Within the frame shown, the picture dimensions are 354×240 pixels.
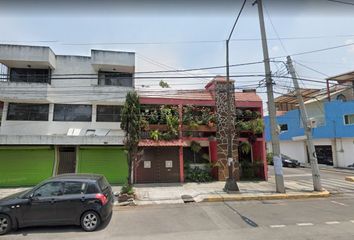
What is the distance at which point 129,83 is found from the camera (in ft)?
63.3

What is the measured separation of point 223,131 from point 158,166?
204 inches

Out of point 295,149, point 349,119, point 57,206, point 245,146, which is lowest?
point 57,206

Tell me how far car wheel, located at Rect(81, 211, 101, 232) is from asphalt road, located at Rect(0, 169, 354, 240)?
0.75 feet

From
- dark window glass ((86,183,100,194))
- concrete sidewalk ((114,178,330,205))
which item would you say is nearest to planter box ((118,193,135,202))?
concrete sidewalk ((114,178,330,205))

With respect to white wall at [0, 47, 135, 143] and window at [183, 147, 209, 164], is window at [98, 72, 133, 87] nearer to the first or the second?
white wall at [0, 47, 135, 143]

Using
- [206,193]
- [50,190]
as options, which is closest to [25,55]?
[50,190]

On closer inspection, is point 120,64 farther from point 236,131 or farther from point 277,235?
point 277,235

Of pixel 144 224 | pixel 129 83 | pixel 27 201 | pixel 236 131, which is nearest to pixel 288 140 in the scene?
pixel 236 131

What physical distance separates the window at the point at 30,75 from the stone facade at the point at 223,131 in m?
12.2

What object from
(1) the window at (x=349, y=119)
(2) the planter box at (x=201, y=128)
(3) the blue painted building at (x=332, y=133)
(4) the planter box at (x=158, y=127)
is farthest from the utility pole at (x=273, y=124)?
(1) the window at (x=349, y=119)

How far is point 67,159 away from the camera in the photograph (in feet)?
56.3

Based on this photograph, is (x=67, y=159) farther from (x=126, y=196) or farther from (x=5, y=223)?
(x=5, y=223)

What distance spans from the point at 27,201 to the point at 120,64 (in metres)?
12.0

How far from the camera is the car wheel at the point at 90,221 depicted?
7969mm
